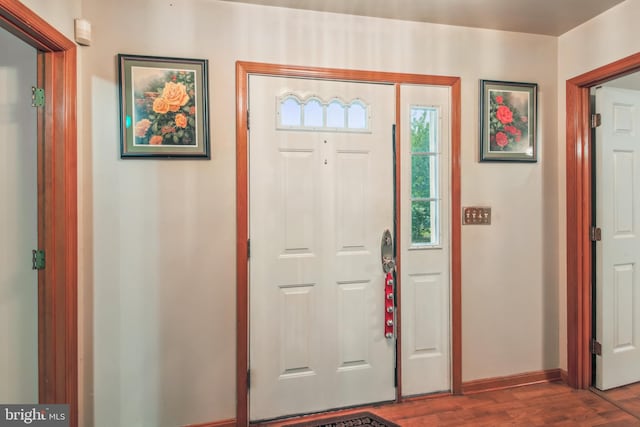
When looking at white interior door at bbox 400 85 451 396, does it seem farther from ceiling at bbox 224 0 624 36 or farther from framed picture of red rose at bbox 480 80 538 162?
ceiling at bbox 224 0 624 36

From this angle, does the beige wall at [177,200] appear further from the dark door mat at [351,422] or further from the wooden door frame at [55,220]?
the dark door mat at [351,422]

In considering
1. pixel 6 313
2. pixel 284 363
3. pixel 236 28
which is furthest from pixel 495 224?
pixel 6 313

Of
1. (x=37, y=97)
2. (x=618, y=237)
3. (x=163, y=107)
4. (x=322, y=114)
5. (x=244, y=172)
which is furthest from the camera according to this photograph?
(x=618, y=237)

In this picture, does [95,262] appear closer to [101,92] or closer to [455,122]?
[101,92]

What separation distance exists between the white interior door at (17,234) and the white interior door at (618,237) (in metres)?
3.38

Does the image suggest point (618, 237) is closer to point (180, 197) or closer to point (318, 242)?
point (318, 242)

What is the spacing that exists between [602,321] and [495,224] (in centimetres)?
97

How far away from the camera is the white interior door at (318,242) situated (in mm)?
1927

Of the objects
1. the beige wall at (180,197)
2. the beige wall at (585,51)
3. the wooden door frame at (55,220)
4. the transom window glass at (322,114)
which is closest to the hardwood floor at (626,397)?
the beige wall at (585,51)

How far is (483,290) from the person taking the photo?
2.23 meters

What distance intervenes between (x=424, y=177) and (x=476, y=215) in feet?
1.48

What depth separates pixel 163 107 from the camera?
1775mm

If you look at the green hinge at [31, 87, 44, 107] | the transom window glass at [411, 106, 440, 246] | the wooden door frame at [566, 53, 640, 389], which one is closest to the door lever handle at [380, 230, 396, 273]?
the transom window glass at [411, 106, 440, 246]

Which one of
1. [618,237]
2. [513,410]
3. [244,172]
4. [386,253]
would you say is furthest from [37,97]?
[618,237]
